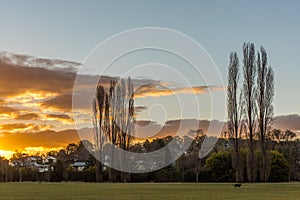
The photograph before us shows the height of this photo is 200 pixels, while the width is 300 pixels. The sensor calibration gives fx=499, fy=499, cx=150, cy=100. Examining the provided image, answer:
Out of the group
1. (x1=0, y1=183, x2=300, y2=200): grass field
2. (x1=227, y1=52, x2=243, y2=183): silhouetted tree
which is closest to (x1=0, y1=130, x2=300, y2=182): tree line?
(x1=227, y1=52, x2=243, y2=183): silhouetted tree

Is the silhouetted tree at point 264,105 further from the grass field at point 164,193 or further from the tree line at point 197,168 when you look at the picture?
the grass field at point 164,193

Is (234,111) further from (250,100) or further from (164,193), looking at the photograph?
(164,193)

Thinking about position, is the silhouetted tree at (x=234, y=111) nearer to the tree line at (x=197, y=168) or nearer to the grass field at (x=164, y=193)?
the tree line at (x=197, y=168)

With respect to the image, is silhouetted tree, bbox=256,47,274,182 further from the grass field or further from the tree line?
the grass field

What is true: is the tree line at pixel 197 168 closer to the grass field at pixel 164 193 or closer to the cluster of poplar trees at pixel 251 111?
the cluster of poplar trees at pixel 251 111

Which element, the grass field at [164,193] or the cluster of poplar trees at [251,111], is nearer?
the grass field at [164,193]

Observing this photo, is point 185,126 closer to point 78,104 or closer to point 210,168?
point 210,168

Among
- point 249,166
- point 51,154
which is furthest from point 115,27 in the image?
point 51,154

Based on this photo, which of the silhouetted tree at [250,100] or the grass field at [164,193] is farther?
the silhouetted tree at [250,100]

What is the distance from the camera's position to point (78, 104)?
2352 inches

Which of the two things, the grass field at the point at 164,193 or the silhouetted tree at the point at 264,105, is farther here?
the silhouetted tree at the point at 264,105

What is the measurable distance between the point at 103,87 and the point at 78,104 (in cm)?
982

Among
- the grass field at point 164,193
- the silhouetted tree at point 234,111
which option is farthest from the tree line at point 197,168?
the grass field at point 164,193

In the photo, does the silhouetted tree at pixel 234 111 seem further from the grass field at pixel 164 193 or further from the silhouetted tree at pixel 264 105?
the grass field at pixel 164 193
